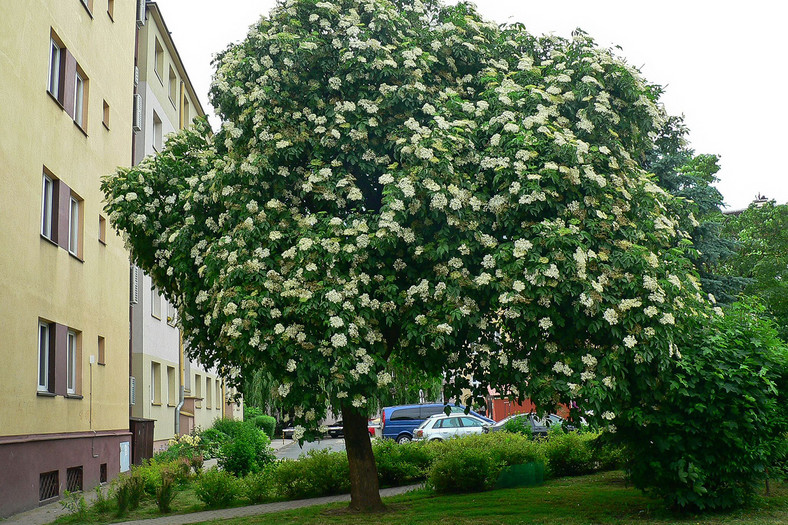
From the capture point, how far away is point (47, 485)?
14508 millimetres

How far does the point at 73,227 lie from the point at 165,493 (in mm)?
6826

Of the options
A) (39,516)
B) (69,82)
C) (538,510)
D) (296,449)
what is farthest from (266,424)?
(538,510)

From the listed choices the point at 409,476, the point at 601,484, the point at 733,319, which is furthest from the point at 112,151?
the point at 733,319

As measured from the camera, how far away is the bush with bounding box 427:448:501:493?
14242 millimetres

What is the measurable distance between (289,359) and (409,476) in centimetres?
819

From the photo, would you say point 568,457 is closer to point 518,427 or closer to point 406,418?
point 518,427

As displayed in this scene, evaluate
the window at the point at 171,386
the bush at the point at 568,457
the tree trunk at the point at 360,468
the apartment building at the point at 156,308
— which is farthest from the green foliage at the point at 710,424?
the window at the point at 171,386

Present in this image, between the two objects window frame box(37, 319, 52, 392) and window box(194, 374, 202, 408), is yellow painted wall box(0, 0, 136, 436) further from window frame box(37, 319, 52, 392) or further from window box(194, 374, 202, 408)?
window box(194, 374, 202, 408)

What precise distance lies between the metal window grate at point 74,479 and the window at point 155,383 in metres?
8.26

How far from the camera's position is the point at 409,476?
1622cm

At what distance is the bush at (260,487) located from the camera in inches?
560

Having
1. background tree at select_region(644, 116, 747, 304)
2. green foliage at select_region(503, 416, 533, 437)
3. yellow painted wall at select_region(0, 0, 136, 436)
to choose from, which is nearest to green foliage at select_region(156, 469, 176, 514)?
yellow painted wall at select_region(0, 0, 136, 436)

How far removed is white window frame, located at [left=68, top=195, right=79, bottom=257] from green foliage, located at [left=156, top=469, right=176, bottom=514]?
577 centimetres

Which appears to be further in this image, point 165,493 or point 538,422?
point 165,493
